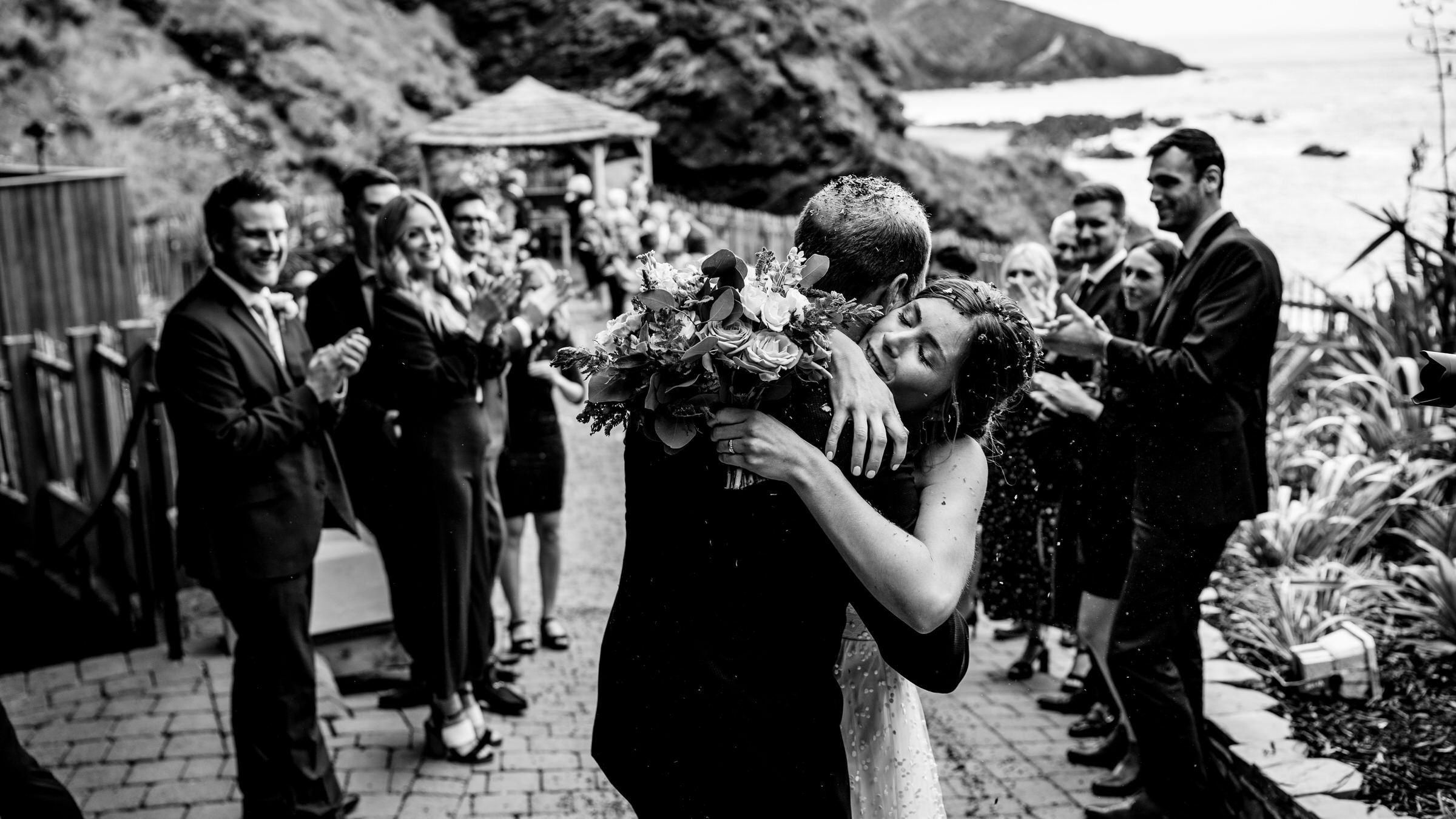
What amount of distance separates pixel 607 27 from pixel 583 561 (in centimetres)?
2417

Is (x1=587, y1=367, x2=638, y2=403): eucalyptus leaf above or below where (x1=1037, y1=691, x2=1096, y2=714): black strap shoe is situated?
above

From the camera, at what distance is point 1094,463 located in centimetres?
462

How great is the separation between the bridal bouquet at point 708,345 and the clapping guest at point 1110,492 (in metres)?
2.54

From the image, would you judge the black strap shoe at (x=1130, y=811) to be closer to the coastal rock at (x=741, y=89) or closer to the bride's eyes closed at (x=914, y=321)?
the bride's eyes closed at (x=914, y=321)

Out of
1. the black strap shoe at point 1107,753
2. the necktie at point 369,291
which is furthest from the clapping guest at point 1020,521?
the necktie at point 369,291

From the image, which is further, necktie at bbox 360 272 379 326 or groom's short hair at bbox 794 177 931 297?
necktie at bbox 360 272 379 326

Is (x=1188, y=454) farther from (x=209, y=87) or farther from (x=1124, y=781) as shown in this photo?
(x=209, y=87)

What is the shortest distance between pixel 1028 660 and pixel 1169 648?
1.66 meters

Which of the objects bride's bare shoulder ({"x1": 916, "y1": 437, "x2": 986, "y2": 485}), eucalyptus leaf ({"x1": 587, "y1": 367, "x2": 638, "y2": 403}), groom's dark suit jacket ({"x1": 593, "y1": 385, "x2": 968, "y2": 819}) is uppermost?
eucalyptus leaf ({"x1": 587, "y1": 367, "x2": 638, "y2": 403})

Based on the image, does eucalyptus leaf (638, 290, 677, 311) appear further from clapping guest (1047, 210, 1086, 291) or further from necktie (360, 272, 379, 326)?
clapping guest (1047, 210, 1086, 291)

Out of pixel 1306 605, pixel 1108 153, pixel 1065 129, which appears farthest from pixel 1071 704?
pixel 1065 129

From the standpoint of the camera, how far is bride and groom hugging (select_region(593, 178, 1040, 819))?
6.86 ft

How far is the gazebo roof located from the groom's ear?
54.4 ft

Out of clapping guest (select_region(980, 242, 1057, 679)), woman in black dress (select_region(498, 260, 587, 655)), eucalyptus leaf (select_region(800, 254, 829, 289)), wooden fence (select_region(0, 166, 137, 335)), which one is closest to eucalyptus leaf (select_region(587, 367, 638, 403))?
eucalyptus leaf (select_region(800, 254, 829, 289))
